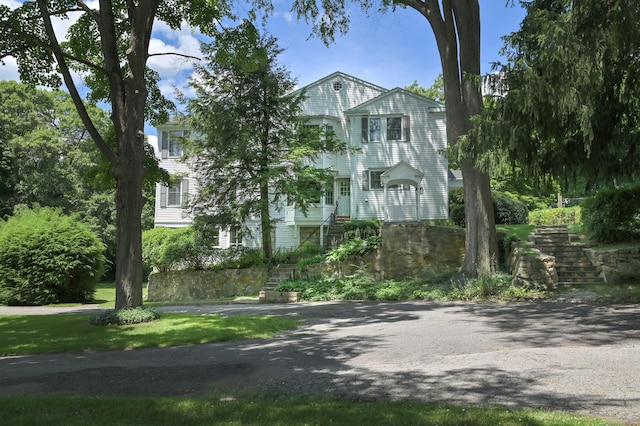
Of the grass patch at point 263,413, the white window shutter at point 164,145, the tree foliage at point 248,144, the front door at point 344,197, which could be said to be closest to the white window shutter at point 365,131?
the front door at point 344,197

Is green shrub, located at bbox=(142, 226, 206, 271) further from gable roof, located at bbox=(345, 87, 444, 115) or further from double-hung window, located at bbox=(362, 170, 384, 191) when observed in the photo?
gable roof, located at bbox=(345, 87, 444, 115)

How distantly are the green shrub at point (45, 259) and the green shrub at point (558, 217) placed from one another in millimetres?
20596

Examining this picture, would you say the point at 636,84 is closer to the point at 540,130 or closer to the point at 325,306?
the point at 540,130

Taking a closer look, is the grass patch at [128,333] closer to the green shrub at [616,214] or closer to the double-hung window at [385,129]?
the green shrub at [616,214]

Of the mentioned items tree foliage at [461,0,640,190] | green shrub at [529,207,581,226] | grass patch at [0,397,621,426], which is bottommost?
grass patch at [0,397,621,426]

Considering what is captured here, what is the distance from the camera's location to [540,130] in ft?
36.7

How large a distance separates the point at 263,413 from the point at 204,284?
1891 cm

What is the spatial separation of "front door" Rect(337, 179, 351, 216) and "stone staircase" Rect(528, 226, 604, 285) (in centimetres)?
1210

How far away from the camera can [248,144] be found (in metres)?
21.2

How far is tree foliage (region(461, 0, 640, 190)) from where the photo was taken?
871cm

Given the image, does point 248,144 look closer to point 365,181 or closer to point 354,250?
point 354,250

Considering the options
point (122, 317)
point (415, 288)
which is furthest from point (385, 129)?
point (122, 317)

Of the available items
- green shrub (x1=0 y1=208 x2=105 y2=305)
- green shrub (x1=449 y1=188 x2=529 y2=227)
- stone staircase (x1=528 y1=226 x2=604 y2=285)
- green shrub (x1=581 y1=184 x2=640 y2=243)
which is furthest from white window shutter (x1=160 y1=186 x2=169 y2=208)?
green shrub (x1=581 y1=184 x2=640 y2=243)

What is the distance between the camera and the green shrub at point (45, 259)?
64.5ft
